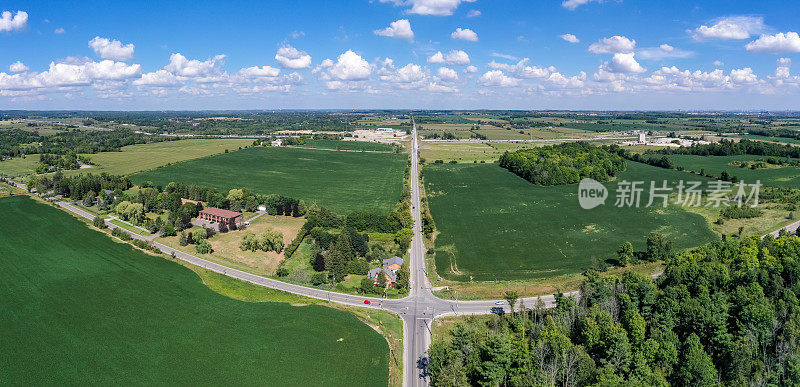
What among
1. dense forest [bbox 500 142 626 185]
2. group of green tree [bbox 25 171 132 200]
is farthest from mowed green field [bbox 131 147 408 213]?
dense forest [bbox 500 142 626 185]

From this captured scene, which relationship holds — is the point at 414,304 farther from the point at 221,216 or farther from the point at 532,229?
the point at 221,216

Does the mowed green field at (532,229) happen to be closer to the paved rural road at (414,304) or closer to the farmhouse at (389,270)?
the paved rural road at (414,304)

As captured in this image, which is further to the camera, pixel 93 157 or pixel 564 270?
pixel 93 157

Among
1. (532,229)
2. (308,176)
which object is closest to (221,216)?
(308,176)

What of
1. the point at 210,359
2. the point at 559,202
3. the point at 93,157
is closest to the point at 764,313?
the point at 210,359

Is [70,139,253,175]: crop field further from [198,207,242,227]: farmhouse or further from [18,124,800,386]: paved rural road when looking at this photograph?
[18,124,800,386]: paved rural road

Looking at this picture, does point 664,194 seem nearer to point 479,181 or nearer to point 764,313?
point 479,181
